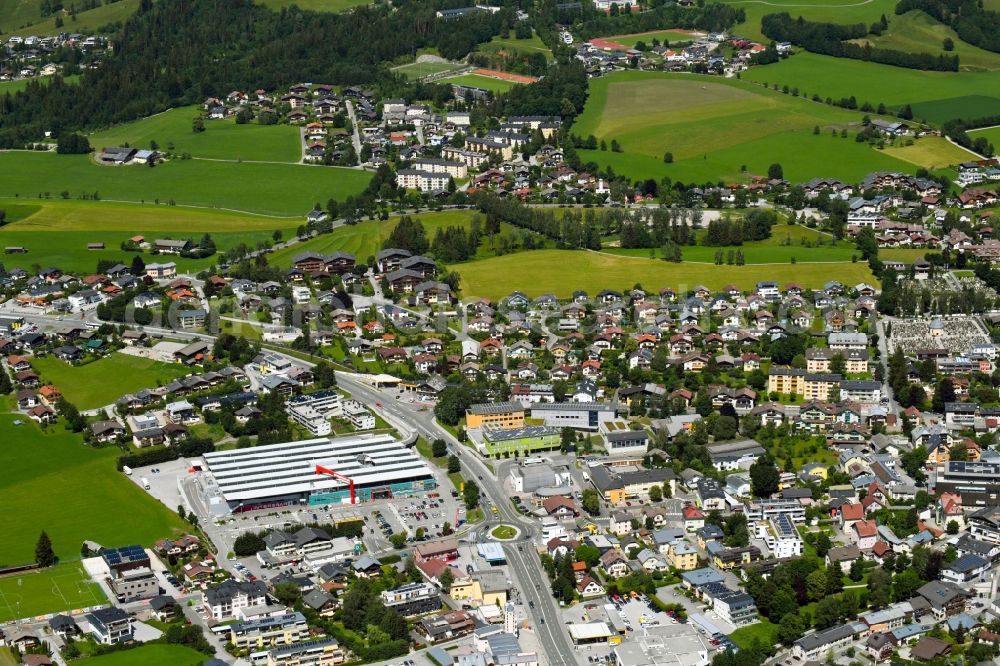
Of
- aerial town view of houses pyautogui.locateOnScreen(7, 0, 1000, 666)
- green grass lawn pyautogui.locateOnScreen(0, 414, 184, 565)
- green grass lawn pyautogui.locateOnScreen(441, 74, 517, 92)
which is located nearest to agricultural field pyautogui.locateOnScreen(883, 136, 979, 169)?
aerial town view of houses pyautogui.locateOnScreen(7, 0, 1000, 666)

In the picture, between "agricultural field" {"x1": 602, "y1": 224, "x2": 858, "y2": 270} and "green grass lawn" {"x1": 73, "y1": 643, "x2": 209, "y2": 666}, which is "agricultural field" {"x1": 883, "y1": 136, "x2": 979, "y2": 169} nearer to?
"agricultural field" {"x1": 602, "y1": 224, "x2": 858, "y2": 270}

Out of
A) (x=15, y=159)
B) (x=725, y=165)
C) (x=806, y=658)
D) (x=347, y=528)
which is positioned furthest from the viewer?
(x=15, y=159)

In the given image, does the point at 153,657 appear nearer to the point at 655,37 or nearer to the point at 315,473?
the point at 315,473

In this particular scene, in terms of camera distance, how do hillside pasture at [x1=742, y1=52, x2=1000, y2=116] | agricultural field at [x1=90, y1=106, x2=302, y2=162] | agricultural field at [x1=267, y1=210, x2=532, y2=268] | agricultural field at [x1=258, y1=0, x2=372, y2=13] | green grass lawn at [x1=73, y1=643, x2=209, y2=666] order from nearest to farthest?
1. green grass lawn at [x1=73, y1=643, x2=209, y2=666]
2. agricultural field at [x1=267, y1=210, x2=532, y2=268]
3. agricultural field at [x1=90, y1=106, x2=302, y2=162]
4. hillside pasture at [x1=742, y1=52, x2=1000, y2=116]
5. agricultural field at [x1=258, y1=0, x2=372, y2=13]

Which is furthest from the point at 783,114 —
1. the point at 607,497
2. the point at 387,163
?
the point at 607,497

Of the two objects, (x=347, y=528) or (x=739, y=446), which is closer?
(x=347, y=528)

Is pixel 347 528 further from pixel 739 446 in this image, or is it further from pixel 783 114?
pixel 783 114

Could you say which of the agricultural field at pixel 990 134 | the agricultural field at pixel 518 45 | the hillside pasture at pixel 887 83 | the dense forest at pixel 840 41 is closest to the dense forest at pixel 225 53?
the agricultural field at pixel 518 45
